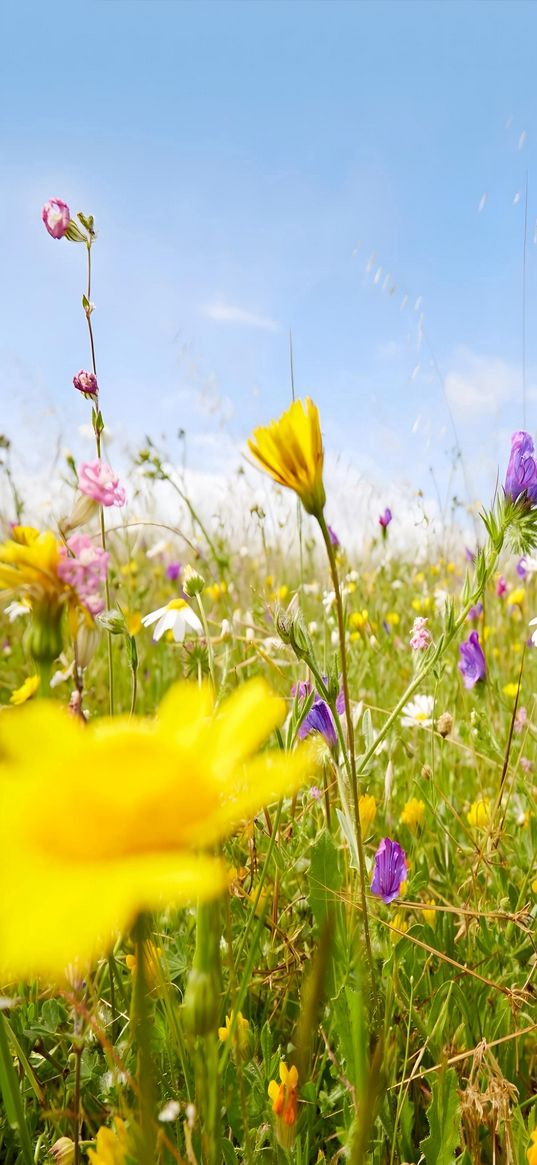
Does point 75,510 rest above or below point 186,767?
above

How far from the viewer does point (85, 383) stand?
95 cm

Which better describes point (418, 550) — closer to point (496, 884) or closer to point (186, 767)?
point (496, 884)

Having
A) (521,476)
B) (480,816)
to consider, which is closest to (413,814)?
(480,816)

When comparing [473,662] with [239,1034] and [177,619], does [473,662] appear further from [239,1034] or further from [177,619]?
[239,1034]

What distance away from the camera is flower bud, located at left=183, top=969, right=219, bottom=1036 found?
30 centimetres

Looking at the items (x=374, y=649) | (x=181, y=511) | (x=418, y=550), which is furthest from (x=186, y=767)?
(x=418, y=550)

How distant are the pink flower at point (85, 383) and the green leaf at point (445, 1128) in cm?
81

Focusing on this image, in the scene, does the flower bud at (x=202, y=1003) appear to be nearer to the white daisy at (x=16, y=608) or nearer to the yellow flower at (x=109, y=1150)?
the yellow flower at (x=109, y=1150)

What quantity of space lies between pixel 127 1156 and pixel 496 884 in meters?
0.69

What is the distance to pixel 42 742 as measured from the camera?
284 millimetres

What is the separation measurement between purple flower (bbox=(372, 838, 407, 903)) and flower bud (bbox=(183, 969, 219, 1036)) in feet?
1.96

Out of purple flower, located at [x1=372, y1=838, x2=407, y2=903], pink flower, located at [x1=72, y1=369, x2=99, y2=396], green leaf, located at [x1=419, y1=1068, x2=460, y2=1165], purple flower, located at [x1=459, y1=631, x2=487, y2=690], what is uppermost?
pink flower, located at [x1=72, y1=369, x2=99, y2=396]

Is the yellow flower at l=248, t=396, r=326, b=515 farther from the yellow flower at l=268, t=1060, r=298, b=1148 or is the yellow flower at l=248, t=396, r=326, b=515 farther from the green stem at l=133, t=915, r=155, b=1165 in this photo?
the yellow flower at l=268, t=1060, r=298, b=1148

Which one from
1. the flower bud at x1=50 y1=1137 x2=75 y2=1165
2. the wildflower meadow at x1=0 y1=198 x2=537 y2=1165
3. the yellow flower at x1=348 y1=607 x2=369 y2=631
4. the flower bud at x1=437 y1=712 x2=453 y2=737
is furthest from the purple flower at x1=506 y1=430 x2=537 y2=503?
the yellow flower at x1=348 y1=607 x2=369 y2=631
